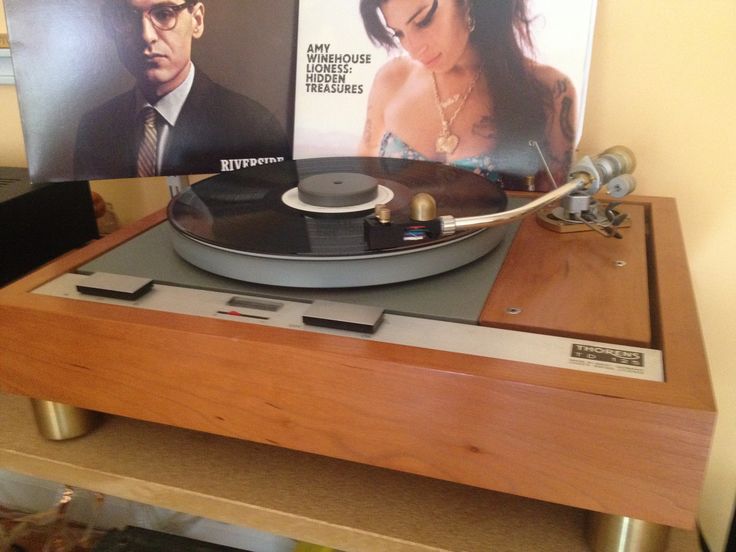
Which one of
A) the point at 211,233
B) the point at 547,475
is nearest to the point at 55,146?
the point at 211,233

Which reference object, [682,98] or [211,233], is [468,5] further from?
[211,233]

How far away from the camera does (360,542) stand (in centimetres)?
58

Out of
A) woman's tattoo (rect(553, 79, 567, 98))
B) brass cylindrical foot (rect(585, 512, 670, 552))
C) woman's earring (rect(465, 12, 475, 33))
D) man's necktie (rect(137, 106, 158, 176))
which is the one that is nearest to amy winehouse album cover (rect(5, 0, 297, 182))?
man's necktie (rect(137, 106, 158, 176))

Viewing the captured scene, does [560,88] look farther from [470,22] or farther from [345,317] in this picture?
[345,317]

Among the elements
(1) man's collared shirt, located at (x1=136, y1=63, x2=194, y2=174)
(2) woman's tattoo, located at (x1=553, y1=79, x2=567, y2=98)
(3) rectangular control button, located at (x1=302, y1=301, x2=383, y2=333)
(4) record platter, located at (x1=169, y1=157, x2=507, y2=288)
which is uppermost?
(2) woman's tattoo, located at (x1=553, y1=79, x2=567, y2=98)

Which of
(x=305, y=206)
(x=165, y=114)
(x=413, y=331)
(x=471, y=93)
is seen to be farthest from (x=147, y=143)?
(x=413, y=331)

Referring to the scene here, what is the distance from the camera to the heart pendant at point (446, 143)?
89 centimetres

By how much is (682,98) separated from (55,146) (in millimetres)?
846

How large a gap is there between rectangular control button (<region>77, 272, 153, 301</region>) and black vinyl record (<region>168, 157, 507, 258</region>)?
68 millimetres

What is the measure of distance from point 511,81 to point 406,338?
48cm

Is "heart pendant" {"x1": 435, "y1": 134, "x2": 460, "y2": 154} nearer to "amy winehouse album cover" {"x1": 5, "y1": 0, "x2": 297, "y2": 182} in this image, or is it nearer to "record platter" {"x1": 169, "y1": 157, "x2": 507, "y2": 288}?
"record platter" {"x1": 169, "y1": 157, "x2": 507, "y2": 288}

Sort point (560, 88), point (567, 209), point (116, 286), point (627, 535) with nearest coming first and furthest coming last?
1. point (627, 535)
2. point (116, 286)
3. point (567, 209)
4. point (560, 88)

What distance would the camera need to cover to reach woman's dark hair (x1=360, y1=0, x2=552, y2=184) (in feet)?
2.79

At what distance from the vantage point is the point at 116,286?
0.61 meters
